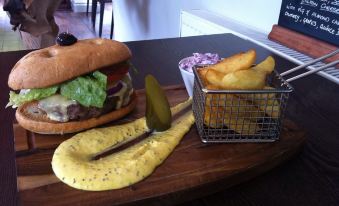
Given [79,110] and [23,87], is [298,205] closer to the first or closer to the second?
[79,110]

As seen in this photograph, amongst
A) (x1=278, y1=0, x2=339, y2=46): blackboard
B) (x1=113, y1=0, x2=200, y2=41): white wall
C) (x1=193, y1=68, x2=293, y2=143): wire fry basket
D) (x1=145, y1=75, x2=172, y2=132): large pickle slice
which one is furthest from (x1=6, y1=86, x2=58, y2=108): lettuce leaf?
(x1=113, y1=0, x2=200, y2=41): white wall

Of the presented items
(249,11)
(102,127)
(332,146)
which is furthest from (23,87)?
(249,11)

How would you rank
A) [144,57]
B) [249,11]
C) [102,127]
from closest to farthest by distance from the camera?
[102,127] → [144,57] → [249,11]

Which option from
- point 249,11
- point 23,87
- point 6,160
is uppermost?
point 249,11

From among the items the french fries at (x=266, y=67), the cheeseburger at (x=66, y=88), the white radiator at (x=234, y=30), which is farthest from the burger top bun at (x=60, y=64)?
the white radiator at (x=234, y=30)

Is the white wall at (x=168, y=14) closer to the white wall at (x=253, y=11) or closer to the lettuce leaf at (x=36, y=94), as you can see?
the white wall at (x=253, y=11)

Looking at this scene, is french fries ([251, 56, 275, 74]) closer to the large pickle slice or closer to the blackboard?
the large pickle slice
